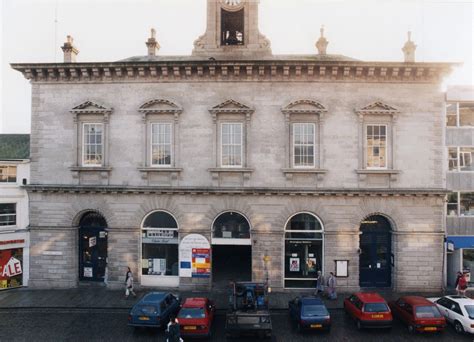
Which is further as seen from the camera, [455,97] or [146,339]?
[455,97]

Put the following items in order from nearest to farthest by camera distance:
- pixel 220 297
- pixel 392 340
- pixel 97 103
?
1. pixel 392 340
2. pixel 220 297
3. pixel 97 103

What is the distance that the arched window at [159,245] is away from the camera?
864 inches

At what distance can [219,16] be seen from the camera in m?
22.9

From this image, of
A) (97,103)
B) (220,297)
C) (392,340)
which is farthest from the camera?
(97,103)

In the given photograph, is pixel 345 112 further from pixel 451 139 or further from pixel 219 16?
pixel 219 16

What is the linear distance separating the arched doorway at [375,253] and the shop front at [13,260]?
2161 cm

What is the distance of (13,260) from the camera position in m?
21.9

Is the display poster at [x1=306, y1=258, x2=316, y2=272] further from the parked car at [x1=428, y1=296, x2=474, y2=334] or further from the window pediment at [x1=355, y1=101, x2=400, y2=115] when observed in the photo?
the window pediment at [x1=355, y1=101, x2=400, y2=115]

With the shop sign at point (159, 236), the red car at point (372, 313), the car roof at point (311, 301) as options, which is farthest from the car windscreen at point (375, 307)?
the shop sign at point (159, 236)

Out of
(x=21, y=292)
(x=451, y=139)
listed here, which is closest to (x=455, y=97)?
(x=451, y=139)

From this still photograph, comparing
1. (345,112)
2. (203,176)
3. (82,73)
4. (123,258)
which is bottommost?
(123,258)

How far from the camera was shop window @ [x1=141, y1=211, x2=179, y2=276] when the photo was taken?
72.0ft

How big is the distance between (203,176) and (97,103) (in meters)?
8.35

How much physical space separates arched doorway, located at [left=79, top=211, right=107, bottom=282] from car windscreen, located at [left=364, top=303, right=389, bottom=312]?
53.0ft
